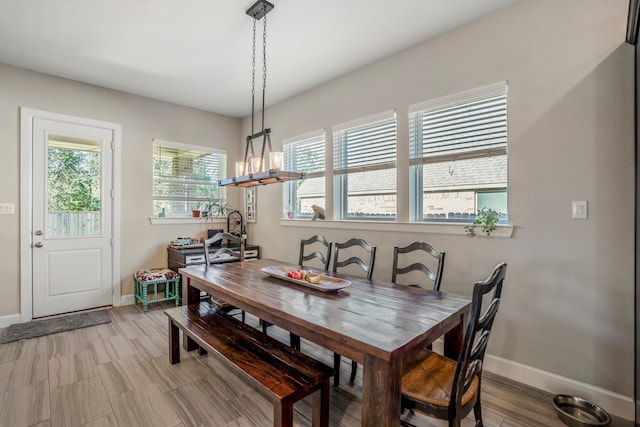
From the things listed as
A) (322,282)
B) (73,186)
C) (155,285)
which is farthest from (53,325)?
(322,282)

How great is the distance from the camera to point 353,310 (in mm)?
1714

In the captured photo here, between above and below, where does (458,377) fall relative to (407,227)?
below

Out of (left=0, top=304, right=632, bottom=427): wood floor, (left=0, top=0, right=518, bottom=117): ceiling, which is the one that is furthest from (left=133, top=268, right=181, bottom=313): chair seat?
(left=0, top=0, right=518, bottom=117): ceiling

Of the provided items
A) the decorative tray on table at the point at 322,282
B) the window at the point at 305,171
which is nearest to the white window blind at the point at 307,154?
the window at the point at 305,171

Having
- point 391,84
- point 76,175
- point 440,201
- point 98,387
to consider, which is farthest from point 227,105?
point 98,387

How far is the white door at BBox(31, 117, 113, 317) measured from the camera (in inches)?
143

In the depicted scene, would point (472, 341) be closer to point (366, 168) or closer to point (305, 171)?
point (366, 168)

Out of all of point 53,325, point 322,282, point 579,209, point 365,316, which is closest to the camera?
point 365,316

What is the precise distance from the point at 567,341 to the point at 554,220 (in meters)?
0.84

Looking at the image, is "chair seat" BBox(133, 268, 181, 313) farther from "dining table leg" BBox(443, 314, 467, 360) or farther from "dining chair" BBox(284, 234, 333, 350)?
"dining table leg" BBox(443, 314, 467, 360)

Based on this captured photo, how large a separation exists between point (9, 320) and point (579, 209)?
18.0 ft

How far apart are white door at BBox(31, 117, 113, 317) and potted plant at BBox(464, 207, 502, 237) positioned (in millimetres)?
4287

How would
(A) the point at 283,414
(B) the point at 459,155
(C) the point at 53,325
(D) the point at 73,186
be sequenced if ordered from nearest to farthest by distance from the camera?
(A) the point at 283,414, (B) the point at 459,155, (C) the point at 53,325, (D) the point at 73,186

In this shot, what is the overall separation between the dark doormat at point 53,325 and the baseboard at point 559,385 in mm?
4014
